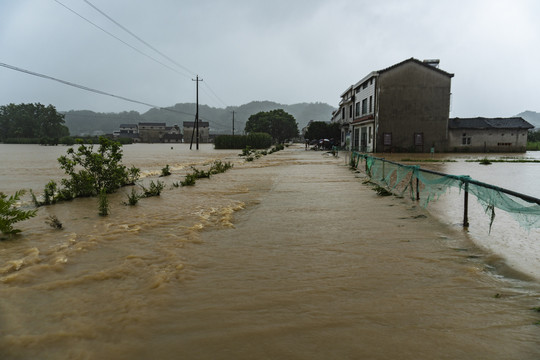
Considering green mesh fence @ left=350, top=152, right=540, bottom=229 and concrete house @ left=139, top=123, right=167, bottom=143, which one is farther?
concrete house @ left=139, top=123, right=167, bottom=143

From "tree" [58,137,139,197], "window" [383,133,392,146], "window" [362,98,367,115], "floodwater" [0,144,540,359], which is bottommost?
"floodwater" [0,144,540,359]

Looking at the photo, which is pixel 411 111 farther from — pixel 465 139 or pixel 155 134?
pixel 155 134

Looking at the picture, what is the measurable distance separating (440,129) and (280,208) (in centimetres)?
3090

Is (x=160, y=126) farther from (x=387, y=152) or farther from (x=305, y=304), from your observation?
(x=305, y=304)

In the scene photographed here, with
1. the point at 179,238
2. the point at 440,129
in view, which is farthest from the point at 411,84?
the point at 179,238

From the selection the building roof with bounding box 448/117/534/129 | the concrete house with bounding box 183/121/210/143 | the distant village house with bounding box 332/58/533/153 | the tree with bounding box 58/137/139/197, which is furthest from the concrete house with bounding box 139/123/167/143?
the tree with bounding box 58/137/139/197

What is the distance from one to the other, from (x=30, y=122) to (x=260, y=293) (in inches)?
4407

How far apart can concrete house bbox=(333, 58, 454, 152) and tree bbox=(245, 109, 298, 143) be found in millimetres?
54648

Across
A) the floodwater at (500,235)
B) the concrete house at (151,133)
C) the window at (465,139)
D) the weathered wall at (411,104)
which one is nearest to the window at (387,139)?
the weathered wall at (411,104)

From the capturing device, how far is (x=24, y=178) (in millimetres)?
15703

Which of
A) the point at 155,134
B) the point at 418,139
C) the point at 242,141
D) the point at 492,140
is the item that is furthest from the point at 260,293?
the point at 155,134

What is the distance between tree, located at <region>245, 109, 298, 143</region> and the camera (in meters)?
88.1

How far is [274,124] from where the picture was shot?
89875 millimetres

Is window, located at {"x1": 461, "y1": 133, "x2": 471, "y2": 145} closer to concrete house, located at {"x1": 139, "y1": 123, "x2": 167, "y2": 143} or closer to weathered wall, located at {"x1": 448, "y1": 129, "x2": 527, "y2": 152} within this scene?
weathered wall, located at {"x1": 448, "y1": 129, "x2": 527, "y2": 152}
